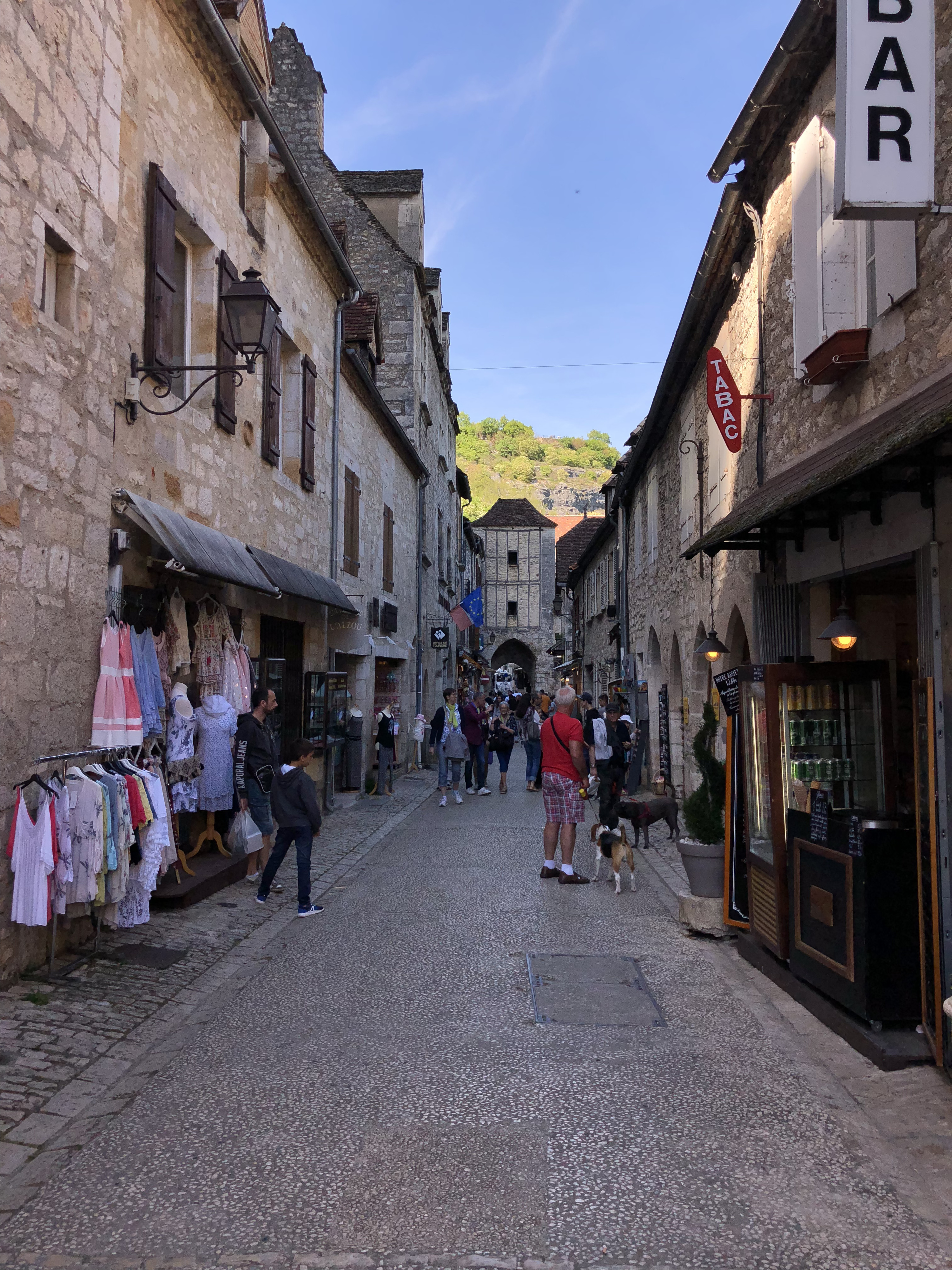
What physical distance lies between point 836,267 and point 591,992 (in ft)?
16.1

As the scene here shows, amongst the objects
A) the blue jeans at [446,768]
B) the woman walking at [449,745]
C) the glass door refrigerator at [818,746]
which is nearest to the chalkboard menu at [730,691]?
the glass door refrigerator at [818,746]

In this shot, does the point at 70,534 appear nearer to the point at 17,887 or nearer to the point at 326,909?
the point at 17,887

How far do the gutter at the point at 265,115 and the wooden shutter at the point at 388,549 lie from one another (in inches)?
225

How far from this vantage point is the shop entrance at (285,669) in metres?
10.6

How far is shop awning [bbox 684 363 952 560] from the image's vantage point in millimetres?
3789

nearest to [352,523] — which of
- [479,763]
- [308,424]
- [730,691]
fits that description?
[308,424]

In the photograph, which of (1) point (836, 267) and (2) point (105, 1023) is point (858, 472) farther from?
(2) point (105, 1023)

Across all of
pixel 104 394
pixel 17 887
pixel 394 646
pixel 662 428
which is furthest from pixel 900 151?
pixel 394 646

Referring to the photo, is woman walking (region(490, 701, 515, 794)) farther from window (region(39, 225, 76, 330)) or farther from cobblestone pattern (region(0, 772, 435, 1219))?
window (region(39, 225, 76, 330))

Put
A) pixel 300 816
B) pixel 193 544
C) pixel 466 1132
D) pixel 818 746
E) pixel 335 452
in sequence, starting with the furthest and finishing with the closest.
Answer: pixel 335 452 → pixel 300 816 → pixel 193 544 → pixel 818 746 → pixel 466 1132

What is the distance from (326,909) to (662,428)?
1007 cm

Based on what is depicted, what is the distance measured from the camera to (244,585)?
8023 millimetres

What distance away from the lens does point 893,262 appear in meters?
5.30

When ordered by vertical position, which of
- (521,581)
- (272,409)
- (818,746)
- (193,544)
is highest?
(521,581)
